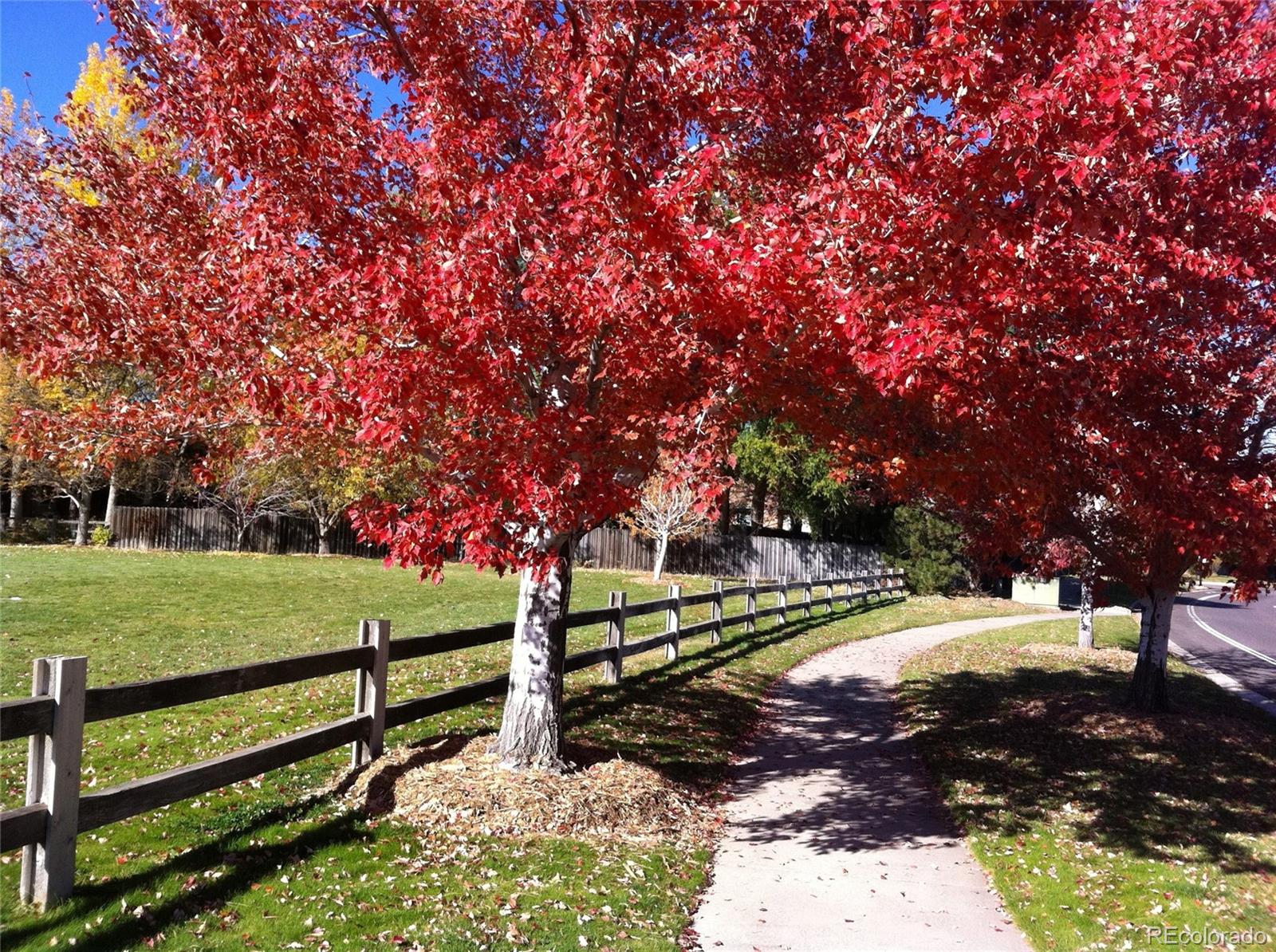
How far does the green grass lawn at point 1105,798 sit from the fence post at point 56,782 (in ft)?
18.4

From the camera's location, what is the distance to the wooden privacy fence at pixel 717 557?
41.4 m

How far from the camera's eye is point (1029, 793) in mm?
8625

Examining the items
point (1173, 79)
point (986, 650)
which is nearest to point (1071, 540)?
point (986, 650)

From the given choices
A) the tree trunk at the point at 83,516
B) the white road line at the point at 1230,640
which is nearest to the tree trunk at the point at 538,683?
the white road line at the point at 1230,640

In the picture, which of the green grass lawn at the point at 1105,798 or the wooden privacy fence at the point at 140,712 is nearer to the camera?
the wooden privacy fence at the point at 140,712

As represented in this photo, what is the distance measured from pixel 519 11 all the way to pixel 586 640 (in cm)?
1182

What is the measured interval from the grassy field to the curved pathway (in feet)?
1.25

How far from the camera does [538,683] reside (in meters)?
7.66

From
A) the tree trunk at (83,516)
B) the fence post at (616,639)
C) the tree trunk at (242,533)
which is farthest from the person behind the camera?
the tree trunk at (242,533)

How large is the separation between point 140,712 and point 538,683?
3247 mm

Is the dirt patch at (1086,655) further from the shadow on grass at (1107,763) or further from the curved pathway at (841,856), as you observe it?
the curved pathway at (841,856)

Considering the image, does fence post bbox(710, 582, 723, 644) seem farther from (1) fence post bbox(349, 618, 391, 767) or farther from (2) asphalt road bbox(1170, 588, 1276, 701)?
(1) fence post bbox(349, 618, 391, 767)

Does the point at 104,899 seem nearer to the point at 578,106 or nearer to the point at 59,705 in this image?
the point at 59,705

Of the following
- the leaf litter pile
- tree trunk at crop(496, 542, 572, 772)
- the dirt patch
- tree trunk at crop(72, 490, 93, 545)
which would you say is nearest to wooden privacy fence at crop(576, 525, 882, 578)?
tree trunk at crop(72, 490, 93, 545)
